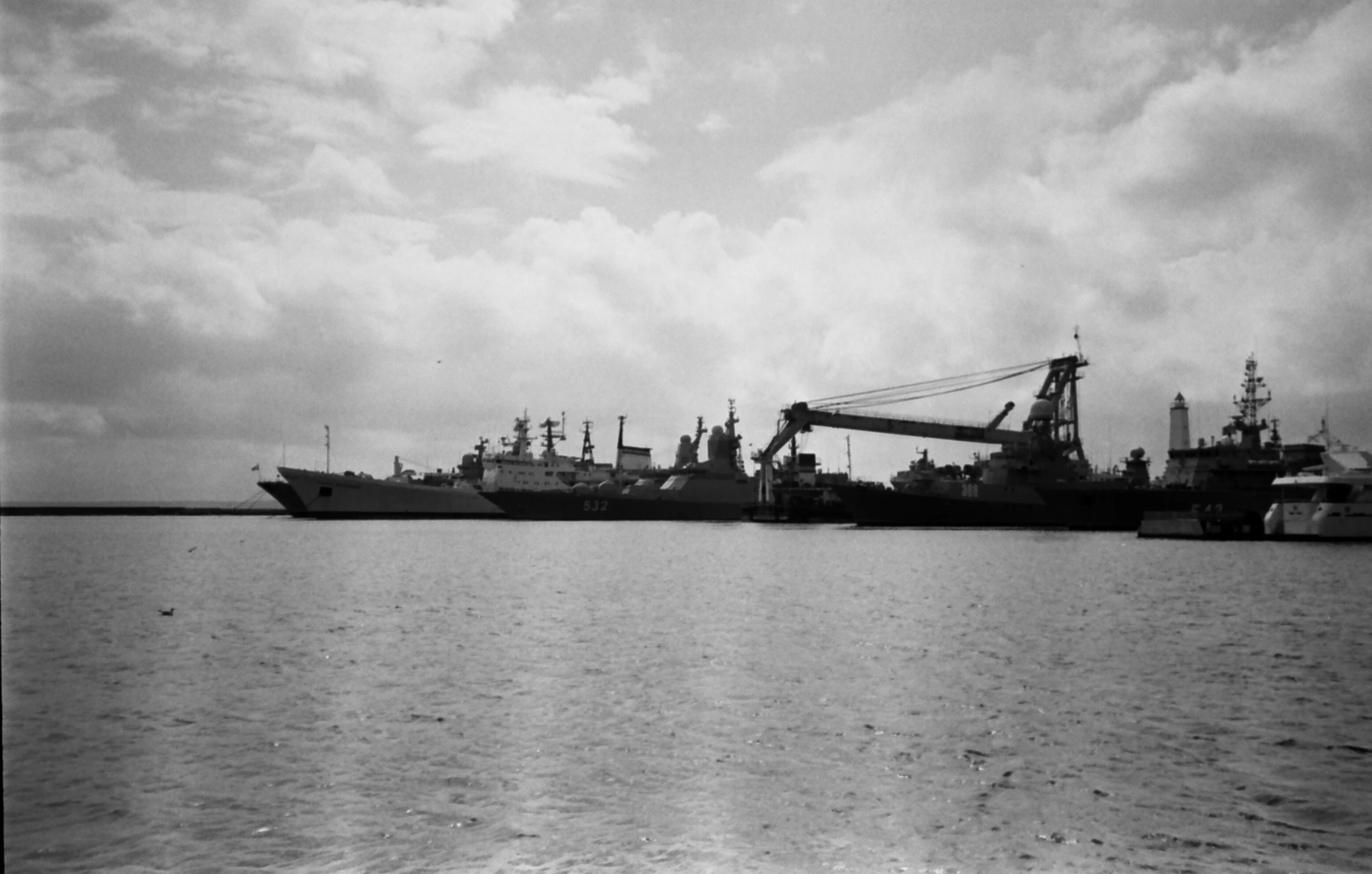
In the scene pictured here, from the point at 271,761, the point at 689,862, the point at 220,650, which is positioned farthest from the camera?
the point at 220,650

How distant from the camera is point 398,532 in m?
60.6

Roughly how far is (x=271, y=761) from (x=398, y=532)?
174 ft

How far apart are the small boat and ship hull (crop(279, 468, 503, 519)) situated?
56.9 m

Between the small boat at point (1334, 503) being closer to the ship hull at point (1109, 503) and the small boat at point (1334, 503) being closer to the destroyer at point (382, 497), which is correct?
the ship hull at point (1109, 503)

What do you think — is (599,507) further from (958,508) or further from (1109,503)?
(1109,503)

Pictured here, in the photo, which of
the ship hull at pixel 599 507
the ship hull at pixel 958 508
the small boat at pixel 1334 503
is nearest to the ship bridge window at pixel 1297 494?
the small boat at pixel 1334 503

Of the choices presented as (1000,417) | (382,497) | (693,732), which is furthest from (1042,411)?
(693,732)

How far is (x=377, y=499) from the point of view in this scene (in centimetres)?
8031

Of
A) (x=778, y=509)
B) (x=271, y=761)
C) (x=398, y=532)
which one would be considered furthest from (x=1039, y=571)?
(x=778, y=509)

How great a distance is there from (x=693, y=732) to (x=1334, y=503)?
41394mm

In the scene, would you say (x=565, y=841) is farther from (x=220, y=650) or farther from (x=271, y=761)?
(x=220, y=650)

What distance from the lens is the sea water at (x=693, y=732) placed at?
24.2ft

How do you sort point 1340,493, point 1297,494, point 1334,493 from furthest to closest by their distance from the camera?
1. point 1297,494
2. point 1334,493
3. point 1340,493

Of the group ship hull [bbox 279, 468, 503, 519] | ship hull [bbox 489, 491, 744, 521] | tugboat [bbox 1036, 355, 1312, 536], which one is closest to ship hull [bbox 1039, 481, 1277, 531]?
tugboat [bbox 1036, 355, 1312, 536]
